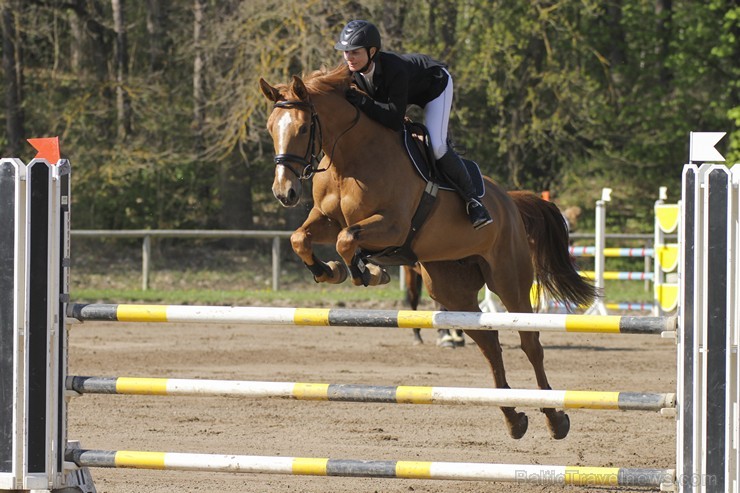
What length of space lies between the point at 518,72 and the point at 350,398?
17.1m

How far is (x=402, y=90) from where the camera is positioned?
5492mm

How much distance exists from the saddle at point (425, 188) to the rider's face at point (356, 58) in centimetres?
47

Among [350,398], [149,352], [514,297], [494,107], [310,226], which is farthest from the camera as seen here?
[494,107]

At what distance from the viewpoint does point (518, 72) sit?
20328 millimetres

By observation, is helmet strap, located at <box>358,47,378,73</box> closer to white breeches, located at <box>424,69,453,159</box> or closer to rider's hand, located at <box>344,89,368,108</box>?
rider's hand, located at <box>344,89,368,108</box>

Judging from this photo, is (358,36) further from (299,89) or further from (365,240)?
(365,240)

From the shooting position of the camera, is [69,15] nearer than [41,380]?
No

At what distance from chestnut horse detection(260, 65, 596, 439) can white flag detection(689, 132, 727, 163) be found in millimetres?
1836

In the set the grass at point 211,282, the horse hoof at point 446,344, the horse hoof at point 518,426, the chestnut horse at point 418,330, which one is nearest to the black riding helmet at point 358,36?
the horse hoof at point 518,426

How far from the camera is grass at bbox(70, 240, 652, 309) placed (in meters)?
15.0

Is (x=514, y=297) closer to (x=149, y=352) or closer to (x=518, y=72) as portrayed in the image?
(x=149, y=352)

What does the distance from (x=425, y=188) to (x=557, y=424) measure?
4.72 feet

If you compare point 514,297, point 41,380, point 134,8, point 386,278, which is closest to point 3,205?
point 41,380

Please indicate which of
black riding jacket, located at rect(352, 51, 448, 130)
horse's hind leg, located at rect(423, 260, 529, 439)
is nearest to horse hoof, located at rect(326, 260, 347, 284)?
black riding jacket, located at rect(352, 51, 448, 130)
